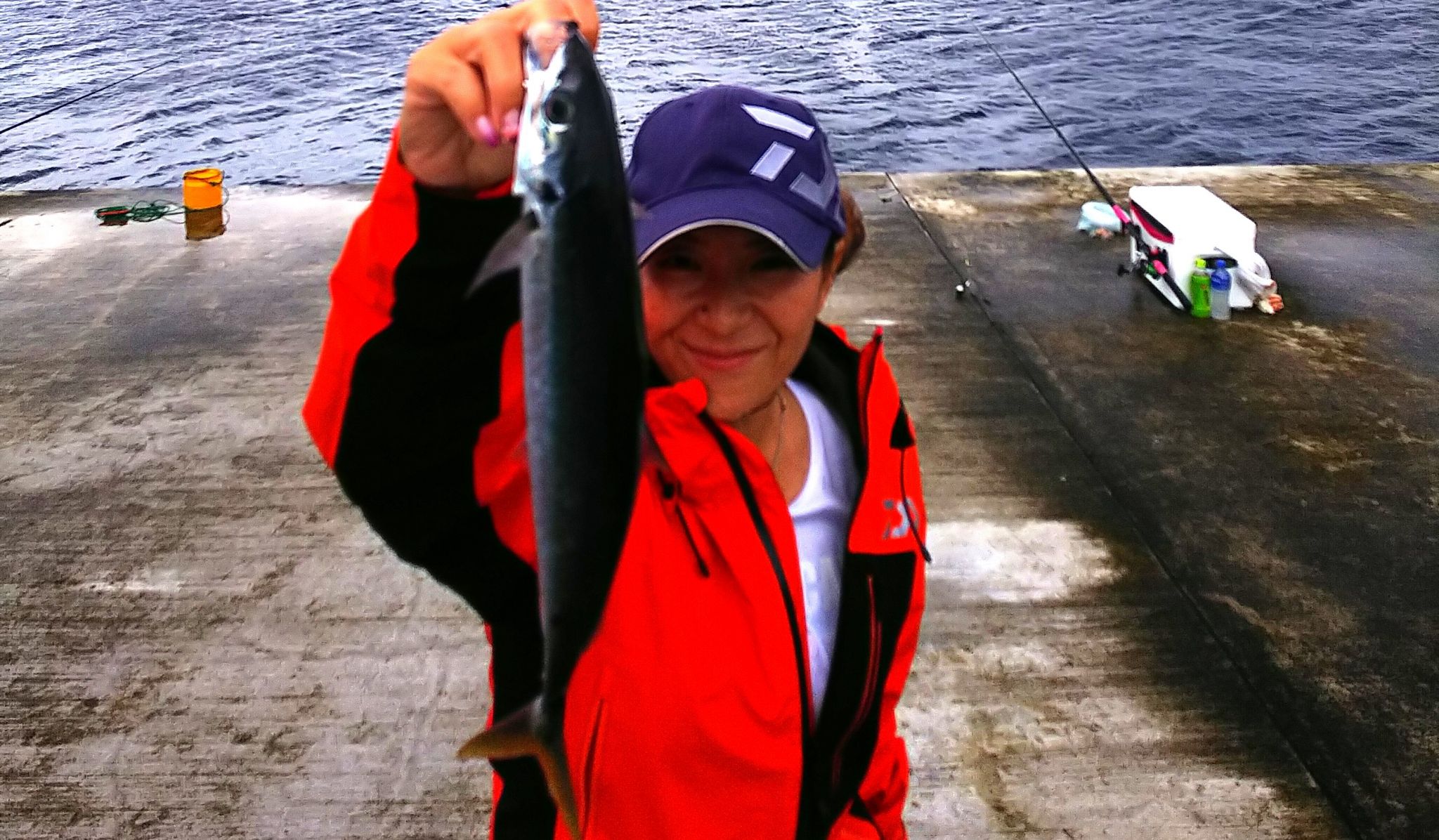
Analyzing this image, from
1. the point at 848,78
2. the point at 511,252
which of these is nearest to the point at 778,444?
the point at 511,252

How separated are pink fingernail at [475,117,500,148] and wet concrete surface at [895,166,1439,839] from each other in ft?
10.6

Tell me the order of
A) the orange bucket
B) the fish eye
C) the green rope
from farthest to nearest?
1. the green rope
2. the orange bucket
3. the fish eye

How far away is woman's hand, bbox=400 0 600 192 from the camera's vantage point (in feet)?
3.61

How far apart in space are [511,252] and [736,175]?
55 cm

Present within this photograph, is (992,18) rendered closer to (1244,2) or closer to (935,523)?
(1244,2)

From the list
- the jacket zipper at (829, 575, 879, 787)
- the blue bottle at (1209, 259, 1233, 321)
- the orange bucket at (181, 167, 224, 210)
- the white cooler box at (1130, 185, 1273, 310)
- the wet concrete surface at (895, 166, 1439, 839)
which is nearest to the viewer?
the jacket zipper at (829, 575, 879, 787)

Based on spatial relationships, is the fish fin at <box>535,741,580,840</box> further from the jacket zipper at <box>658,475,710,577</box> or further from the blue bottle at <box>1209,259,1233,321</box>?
the blue bottle at <box>1209,259,1233,321</box>

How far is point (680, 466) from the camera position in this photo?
5.20ft

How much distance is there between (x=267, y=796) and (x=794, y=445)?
225 centimetres

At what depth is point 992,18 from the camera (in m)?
22.2

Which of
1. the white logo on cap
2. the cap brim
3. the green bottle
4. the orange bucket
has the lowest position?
the orange bucket

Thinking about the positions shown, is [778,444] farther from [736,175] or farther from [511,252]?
[511,252]

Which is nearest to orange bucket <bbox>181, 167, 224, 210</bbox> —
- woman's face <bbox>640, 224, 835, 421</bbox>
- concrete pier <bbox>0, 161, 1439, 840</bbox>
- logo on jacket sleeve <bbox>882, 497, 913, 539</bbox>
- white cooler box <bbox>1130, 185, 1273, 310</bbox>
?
concrete pier <bbox>0, 161, 1439, 840</bbox>

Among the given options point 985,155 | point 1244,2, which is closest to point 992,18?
point 1244,2
